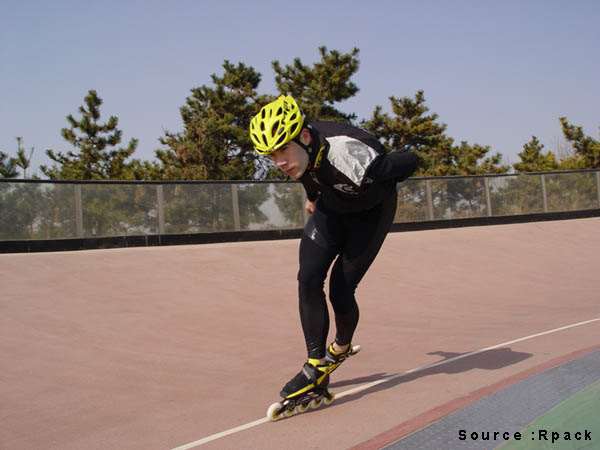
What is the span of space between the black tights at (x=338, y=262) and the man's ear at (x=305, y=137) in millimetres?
695

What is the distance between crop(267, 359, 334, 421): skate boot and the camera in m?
4.60

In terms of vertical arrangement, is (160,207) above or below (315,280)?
above

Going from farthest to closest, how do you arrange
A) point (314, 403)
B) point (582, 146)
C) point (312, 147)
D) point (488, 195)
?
point (582, 146), point (488, 195), point (314, 403), point (312, 147)

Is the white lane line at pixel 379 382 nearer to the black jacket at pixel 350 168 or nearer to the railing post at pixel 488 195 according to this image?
the black jacket at pixel 350 168

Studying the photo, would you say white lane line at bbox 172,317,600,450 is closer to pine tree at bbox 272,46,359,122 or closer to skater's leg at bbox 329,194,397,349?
skater's leg at bbox 329,194,397,349

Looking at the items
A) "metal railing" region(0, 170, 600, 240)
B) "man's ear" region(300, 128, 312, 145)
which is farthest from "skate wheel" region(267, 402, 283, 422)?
"metal railing" region(0, 170, 600, 240)

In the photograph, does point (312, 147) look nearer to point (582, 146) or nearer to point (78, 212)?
point (78, 212)

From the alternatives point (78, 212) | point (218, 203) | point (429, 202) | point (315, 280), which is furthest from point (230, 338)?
point (429, 202)

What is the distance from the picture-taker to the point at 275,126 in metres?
4.31

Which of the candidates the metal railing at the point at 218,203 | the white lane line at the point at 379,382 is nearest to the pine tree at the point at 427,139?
the metal railing at the point at 218,203

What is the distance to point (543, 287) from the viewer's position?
43.3ft

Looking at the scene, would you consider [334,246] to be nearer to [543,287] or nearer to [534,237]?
[543,287]

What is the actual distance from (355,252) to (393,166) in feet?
2.42

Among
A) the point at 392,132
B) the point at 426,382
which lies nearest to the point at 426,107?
the point at 392,132
